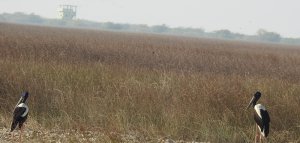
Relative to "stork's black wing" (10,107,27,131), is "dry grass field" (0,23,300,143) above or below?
below

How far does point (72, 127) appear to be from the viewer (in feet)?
33.7

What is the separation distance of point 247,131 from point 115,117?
9.25 ft

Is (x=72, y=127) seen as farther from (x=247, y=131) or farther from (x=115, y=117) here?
(x=247, y=131)

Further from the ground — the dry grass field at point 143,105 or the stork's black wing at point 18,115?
the stork's black wing at point 18,115

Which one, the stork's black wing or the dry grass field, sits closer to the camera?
the stork's black wing

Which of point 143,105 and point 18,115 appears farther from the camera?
point 143,105

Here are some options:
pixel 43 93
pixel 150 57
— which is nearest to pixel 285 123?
pixel 43 93

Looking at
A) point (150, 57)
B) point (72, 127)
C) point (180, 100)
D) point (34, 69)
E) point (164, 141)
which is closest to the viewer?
point (164, 141)

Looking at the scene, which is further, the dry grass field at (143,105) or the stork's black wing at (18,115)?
the dry grass field at (143,105)

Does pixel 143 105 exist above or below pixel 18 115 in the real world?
below

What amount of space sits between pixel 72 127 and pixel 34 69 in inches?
138

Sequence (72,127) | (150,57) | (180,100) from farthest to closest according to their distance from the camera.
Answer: (150,57), (180,100), (72,127)

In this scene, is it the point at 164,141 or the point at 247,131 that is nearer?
the point at 164,141

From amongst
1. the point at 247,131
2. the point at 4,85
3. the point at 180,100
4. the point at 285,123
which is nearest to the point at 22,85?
the point at 4,85
